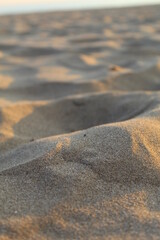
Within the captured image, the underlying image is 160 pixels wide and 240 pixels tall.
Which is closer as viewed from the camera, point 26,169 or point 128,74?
point 26,169

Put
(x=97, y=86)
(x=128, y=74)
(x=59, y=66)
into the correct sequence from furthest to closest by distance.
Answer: (x=59, y=66) → (x=128, y=74) → (x=97, y=86)

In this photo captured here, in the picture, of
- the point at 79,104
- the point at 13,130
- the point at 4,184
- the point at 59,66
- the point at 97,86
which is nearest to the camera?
the point at 4,184

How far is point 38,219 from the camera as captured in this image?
2.47 feet

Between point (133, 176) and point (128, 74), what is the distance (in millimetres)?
1466

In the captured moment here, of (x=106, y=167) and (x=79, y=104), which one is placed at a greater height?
(x=106, y=167)

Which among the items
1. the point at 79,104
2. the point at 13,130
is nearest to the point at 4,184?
the point at 13,130

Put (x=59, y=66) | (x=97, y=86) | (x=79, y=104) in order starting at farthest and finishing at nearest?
(x=59, y=66), (x=97, y=86), (x=79, y=104)

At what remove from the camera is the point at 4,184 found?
88 cm

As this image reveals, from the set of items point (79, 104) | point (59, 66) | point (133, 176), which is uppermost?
point (133, 176)

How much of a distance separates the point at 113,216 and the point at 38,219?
17 cm

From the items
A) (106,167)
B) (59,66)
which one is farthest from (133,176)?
(59,66)

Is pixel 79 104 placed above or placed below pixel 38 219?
below

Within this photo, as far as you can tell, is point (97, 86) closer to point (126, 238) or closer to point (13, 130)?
point (13, 130)

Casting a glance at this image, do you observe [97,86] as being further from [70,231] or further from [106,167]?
[70,231]
